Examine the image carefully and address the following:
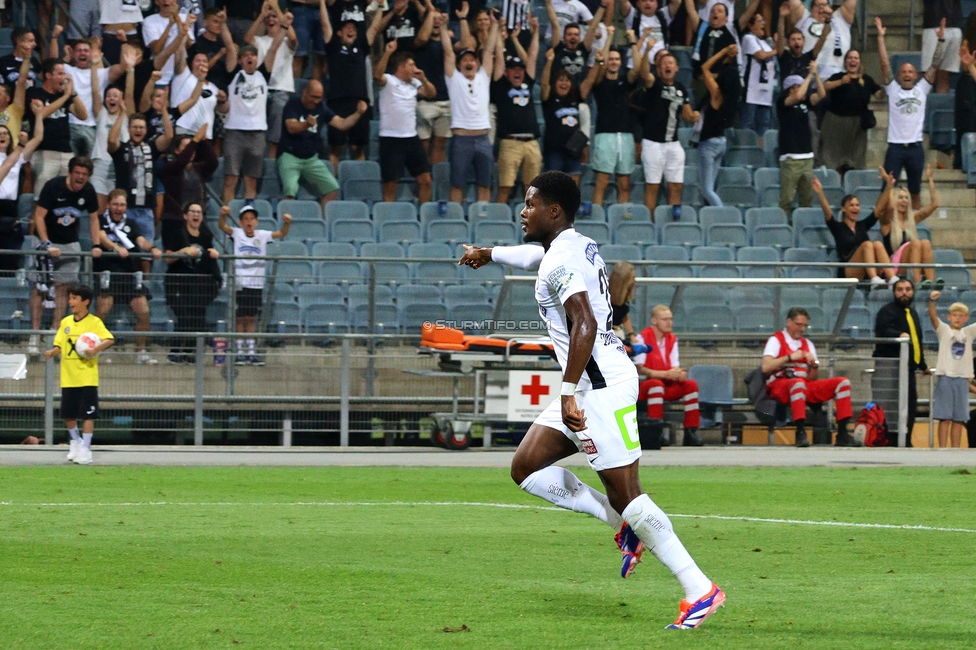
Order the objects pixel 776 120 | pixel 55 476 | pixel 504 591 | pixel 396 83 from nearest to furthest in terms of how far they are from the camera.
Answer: pixel 504 591
pixel 55 476
pixel 396 83
pixel 776 120

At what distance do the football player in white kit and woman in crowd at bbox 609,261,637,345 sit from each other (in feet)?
26.4

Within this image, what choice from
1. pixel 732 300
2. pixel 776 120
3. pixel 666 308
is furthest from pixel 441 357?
pixel 776 120

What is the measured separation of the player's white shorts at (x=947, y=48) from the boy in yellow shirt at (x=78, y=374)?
15.5 m

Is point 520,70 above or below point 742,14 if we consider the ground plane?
below

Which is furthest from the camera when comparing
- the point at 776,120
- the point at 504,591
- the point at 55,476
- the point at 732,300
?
the point at 776,120

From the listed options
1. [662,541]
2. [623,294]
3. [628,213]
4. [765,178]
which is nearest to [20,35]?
[628,213]

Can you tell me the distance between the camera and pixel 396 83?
18.9m

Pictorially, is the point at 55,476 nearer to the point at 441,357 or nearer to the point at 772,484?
the point at 441,357

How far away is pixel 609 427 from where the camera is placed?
6199 mm

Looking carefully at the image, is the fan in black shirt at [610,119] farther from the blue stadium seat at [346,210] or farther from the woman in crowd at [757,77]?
the blue stadium seat at [346,210]

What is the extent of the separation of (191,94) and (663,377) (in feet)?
25.0

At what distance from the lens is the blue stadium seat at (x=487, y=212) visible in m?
18.8

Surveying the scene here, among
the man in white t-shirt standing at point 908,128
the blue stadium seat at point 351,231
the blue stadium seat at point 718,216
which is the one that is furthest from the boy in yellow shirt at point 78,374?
the man in white t-shirt standing at point 908,128

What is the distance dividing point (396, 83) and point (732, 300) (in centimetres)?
575
